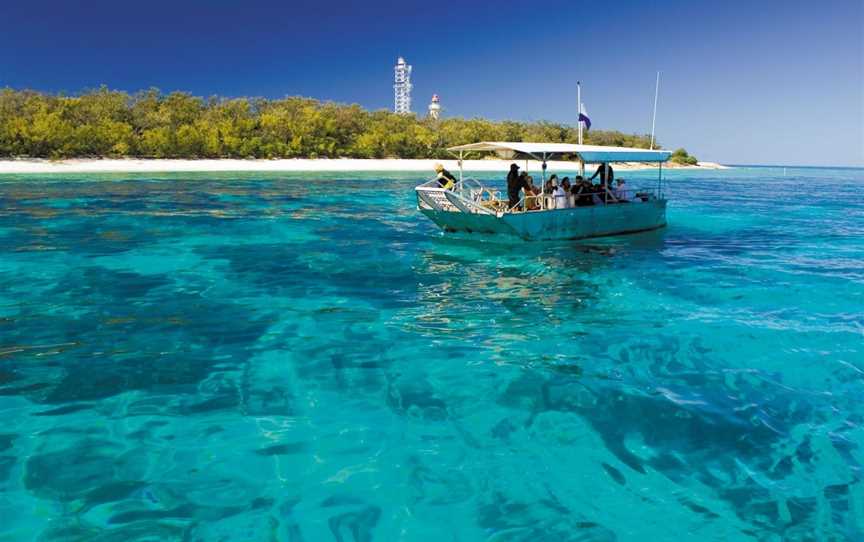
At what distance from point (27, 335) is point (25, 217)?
1979 centimetres

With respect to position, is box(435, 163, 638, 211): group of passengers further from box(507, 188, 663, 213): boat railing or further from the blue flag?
the blue flag

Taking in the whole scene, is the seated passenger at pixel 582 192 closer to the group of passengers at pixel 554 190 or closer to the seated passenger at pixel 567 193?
the group of passengers at pixel 554 190

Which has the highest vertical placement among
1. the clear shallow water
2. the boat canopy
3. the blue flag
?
the blue flag

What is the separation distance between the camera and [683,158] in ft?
419

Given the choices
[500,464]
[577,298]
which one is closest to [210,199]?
[577,298]

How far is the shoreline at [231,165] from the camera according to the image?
60.3 meters

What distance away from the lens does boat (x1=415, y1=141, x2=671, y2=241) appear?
18.8 metres

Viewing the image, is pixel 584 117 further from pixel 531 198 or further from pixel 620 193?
pixel 531 198

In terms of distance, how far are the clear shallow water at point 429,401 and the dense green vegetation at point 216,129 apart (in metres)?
57.0

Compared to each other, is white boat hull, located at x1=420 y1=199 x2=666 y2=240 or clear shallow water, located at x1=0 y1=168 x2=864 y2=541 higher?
white boat hull, located at x1=420 y1=199 x2=666 y2=240

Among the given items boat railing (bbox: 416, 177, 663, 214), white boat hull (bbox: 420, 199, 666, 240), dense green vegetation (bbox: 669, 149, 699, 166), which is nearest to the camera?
white boat hull (bbox: 420, 199, 666, 240)

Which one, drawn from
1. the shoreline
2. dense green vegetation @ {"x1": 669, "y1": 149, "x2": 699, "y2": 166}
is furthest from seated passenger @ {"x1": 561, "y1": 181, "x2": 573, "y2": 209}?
dense green vegetation @ {"x1": 669, "y1": 149, "x2": 699, "y2": 166}

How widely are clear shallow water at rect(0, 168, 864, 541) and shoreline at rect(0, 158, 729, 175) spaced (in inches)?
1449

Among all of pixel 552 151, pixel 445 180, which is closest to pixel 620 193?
pixel 552 151
